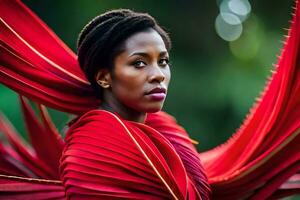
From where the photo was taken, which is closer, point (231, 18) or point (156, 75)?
point (156, 75)

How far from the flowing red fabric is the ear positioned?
6 cm

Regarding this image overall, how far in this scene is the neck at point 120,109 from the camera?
3.56 ft

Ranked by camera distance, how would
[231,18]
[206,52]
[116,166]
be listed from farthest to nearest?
[231,18]
[206,52]
[116,166]

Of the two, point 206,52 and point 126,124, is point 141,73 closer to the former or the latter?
point 126,124

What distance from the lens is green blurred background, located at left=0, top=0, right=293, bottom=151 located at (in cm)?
284

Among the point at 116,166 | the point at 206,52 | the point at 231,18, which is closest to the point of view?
the point at 116,166

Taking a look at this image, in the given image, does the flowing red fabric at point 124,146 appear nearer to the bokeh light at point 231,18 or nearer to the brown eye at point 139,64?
the brown eye at point 139,64

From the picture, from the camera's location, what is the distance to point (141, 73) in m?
1.04

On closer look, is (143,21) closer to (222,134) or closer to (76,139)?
(76,139)

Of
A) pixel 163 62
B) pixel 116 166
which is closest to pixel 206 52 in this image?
pixel 163 62

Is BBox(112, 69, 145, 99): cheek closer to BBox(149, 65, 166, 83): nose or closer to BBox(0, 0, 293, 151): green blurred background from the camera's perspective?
BBox(149, 65, 166, 83): nose

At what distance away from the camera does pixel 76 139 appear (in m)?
1.04

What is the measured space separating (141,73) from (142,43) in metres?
0.05

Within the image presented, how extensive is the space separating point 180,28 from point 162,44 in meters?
1.93
